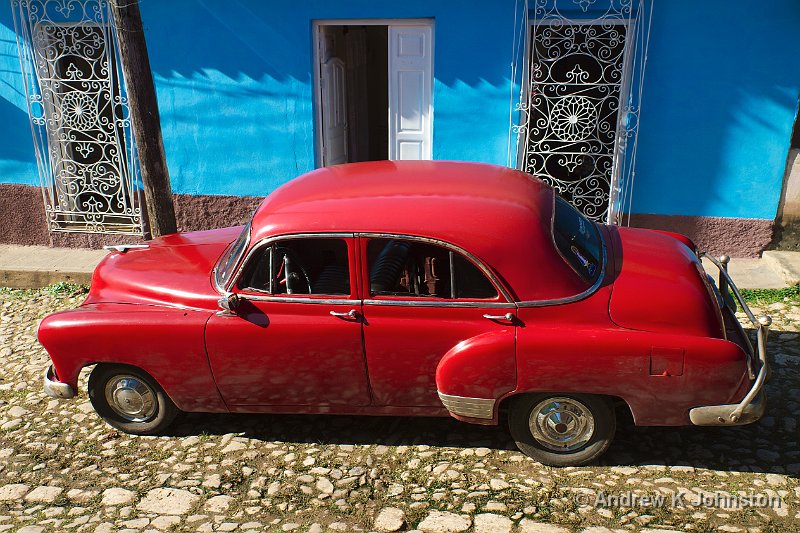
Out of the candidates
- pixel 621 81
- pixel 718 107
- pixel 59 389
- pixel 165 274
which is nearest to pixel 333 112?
pixel 621 81

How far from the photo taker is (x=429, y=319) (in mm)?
4418

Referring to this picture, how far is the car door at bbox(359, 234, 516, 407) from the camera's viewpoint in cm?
434

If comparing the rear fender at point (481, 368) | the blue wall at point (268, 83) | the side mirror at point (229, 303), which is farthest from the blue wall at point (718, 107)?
the side mirror at point (229, 303)

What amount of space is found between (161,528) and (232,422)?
1.14 metres

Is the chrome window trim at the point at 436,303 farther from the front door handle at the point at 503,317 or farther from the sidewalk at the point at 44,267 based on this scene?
the sidewalk at the point at 44,267

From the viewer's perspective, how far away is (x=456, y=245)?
437 cm

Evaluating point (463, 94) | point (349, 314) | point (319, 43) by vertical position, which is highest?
point (319, 43)

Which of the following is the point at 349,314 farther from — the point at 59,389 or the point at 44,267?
the point at 44,267

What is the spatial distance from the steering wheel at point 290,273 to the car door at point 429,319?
0.42m

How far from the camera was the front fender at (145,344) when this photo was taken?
4.66 metres

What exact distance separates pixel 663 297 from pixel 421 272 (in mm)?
1416

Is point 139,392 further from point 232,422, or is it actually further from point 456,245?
point 456,245

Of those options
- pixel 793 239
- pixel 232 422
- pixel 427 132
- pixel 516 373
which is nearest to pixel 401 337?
pixel 516 373

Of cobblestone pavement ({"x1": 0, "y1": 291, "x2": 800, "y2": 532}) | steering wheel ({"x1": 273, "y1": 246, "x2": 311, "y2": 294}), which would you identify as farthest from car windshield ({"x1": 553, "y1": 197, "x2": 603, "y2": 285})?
steering wheel ({"x1": 273, "y1": 246, "x2": 311, "y2": 294})
